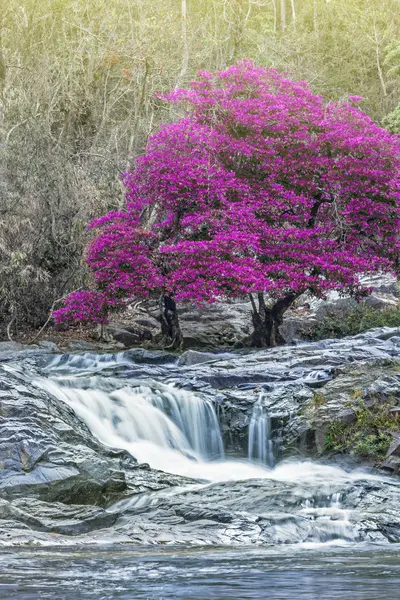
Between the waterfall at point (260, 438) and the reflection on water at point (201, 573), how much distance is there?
4310 mm

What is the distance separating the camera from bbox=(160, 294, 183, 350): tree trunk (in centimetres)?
1872

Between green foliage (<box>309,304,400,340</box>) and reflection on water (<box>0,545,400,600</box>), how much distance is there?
13118mm

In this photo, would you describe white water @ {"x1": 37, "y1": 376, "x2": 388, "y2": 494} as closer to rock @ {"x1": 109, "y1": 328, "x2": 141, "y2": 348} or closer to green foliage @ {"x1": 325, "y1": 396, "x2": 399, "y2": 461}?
green foliage @ {"x1": 325, "y1": 396, "x2": 399, "y2": 461}

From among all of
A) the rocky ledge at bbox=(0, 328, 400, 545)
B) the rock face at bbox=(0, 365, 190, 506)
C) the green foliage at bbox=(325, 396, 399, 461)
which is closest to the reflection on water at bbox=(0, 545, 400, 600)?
the rocky ledge at bbox=(0, 328, 400, 545)

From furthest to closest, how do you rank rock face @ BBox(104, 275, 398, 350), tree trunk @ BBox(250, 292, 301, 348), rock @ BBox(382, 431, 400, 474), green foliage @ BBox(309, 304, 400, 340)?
rock face @ BBox(104, 275, 398, 350)
green foliage @ BBox(309, 304, 400, 340)
tree trunk @ BBox(250, 292, 301, 348)
rock @ BBox(382, 431, 400, 474)

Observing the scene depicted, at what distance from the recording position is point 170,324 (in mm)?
19047

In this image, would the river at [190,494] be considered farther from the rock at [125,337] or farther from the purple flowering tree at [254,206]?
the rock at [125,337]

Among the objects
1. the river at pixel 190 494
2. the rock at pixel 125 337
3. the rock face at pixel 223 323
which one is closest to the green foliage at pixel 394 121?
the rock face at pixel 223 323

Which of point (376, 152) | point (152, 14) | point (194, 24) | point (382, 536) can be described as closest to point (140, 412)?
point (382, 536)

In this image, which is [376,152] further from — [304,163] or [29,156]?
[29,156]

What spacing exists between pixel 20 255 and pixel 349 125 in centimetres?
779

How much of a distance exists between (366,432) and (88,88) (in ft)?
63.2

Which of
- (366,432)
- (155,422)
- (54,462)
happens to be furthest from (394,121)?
(54,462)

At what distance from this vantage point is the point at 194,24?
35938 millimetres
